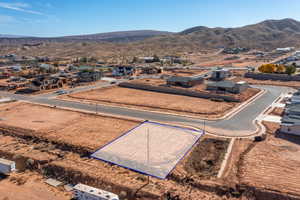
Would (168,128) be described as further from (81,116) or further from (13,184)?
(13,184)

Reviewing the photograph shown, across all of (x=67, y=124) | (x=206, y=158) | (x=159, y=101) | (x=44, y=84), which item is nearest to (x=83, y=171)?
(x=206, y=158)

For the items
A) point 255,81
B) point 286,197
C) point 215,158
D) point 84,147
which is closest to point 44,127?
point 84,147

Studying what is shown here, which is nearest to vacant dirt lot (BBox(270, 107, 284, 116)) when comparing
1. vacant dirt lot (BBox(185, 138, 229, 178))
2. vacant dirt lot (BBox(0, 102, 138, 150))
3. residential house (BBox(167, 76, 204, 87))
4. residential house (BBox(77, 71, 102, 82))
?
vacant dirt lot (BBox(185, 138, 229, 178))

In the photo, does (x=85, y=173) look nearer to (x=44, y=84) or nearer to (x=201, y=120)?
(x=201, y=120)

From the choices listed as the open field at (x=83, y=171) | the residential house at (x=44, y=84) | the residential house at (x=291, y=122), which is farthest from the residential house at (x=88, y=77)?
the residential house at (x=291, y=122)

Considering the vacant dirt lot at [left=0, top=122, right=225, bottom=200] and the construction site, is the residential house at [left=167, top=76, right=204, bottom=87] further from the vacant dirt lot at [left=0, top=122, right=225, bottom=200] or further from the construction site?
the vacant dirt lot at [left=0, top=122, right=225, bottom=200]
